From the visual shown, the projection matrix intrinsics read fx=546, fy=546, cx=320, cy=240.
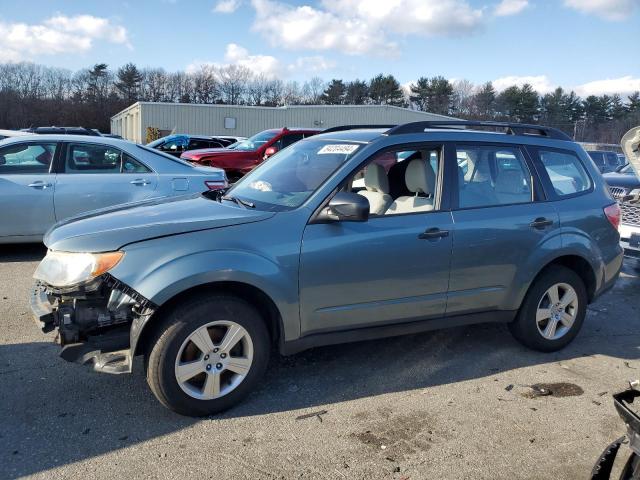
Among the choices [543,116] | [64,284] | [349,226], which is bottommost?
[64,284]

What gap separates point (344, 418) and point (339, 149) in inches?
76.8

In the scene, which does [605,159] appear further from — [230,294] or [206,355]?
[206,355]

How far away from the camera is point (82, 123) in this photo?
8550cm

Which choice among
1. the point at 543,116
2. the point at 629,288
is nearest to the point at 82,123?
the point at 543,116

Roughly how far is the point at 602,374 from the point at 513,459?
1.68m

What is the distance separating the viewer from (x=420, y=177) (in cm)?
437

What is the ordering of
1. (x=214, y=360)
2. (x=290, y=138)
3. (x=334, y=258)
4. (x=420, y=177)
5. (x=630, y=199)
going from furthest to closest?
(x=290, y=138) → (x=630, y=199) → (x=420, y=177) → (x=334, y=258) → (x=214, y=360)

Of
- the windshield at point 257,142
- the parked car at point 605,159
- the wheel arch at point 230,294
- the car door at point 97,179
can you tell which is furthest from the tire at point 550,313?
the parked car at point 605,159

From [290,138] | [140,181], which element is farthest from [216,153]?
[140,181]

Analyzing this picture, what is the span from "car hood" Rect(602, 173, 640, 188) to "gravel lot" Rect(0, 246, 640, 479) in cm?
701

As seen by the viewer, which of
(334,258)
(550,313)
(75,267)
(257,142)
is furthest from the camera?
(257,142)

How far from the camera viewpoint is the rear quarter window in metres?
4.63

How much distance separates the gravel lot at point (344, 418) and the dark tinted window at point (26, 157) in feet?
9.41

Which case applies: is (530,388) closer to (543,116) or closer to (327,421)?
(327,421)
